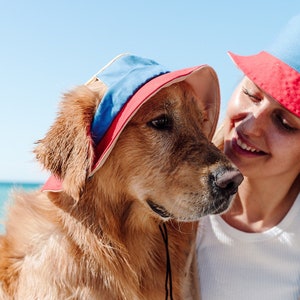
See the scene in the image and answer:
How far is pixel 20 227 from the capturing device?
3.01 meters

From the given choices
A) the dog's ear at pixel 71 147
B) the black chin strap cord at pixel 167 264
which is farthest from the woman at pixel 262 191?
the dog's ear at pixel 71 147

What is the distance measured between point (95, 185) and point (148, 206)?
31 centimetres

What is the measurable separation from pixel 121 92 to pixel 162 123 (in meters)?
0.40

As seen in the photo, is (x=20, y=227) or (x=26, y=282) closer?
(x=26, y=282)

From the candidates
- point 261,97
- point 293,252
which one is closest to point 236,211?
point 293,252

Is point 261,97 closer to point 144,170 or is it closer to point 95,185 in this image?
point 144,170

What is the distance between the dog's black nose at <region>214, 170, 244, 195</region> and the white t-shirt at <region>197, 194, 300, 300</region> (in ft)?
2.20

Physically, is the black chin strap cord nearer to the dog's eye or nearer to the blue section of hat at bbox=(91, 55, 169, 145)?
the dog's eye

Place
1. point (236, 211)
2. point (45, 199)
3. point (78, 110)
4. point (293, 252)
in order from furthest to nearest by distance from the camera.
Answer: point (236, 211) → point (293, 252) → point (45, 199) → point (78, 110)

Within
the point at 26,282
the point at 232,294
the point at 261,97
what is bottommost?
the point at 26,282

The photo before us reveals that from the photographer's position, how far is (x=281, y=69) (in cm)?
290

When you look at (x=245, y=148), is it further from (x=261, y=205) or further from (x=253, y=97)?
(x=261, y=205)

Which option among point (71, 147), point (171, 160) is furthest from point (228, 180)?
point (71, 147)

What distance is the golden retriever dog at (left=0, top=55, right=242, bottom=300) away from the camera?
2.71 metres
